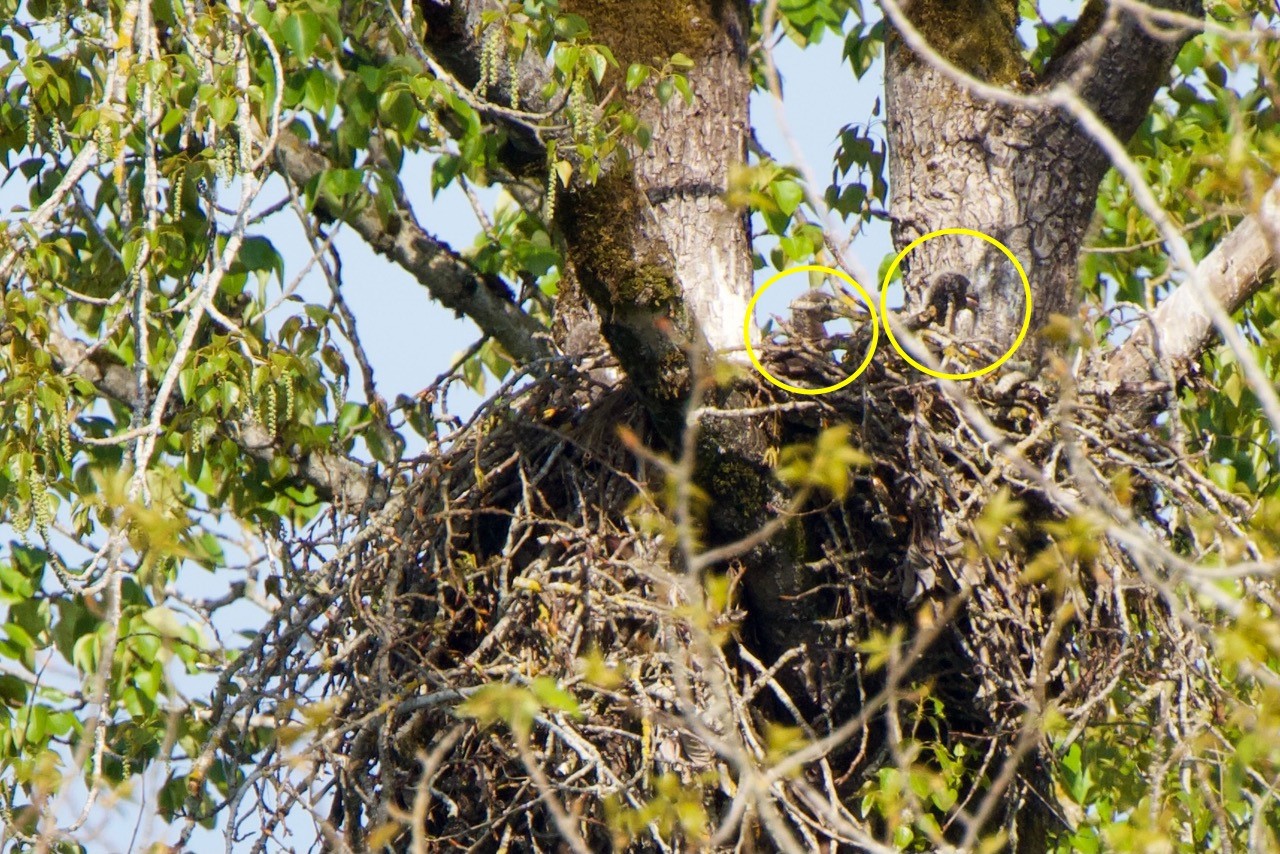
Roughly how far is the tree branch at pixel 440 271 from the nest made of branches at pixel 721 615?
110 cm

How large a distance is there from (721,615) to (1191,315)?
1.19 meters

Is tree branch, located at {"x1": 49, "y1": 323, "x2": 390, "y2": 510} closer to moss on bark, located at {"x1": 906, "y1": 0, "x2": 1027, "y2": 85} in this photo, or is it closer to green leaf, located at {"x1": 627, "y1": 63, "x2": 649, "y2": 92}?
green leaf, located at {"x1": 627, "y1": 63, "x2": 649, "y2": 92}

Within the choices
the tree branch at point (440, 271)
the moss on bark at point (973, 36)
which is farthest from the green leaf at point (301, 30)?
the moss on bark at point (973, 36)

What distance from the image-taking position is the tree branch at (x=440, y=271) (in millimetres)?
4242

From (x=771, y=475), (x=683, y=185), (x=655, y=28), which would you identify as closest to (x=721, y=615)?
(x=771, y=475)

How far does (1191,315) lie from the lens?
10.8 ft

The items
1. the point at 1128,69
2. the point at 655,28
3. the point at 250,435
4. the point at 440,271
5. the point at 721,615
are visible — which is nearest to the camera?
the point at 721,615

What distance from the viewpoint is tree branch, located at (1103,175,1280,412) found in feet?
10.3

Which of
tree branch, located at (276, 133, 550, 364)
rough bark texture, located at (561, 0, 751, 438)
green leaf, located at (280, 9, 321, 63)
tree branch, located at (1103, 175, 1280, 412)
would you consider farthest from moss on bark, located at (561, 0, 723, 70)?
tree branch, located at (1103, 175, 1280, 412)

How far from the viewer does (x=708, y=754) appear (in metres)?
2.83

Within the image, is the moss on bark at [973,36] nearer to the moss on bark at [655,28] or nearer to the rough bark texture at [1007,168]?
the rough bark texture at [1007,168]

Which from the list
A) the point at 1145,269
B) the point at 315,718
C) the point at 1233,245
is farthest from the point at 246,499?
the point at 1145,269

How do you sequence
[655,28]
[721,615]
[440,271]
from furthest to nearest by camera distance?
A: [440,271], [655,28], [721,615]

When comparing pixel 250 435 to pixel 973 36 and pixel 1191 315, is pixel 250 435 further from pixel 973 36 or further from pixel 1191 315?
pixel 1191 315
